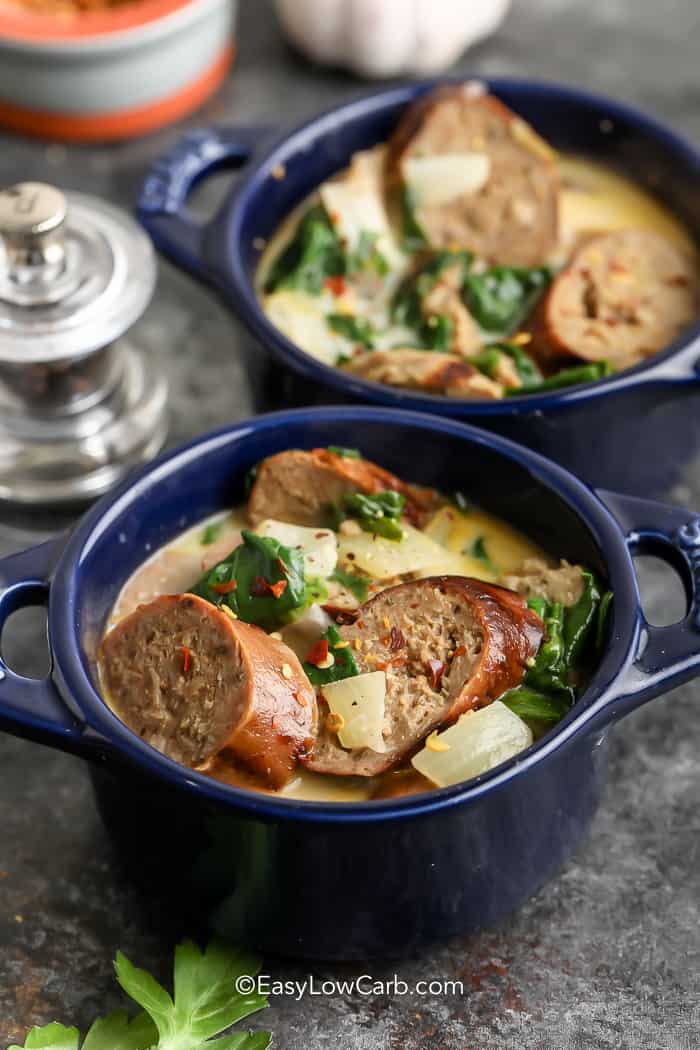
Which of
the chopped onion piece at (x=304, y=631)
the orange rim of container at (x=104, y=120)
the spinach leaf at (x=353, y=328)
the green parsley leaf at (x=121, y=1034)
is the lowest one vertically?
the green parsley leaf at (x=121, y=1034)

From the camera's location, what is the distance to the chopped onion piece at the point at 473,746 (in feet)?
8.06

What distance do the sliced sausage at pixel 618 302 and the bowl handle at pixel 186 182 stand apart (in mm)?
826

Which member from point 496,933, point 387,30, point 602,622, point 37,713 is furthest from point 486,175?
point 37,713

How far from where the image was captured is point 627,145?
3947 millimetres

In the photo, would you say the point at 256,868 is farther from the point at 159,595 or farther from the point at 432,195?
the point at 432,195

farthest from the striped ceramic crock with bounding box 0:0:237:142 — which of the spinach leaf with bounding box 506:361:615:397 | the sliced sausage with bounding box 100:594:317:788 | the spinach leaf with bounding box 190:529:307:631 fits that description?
the sliced sausage with bounding box 100:594:317:788

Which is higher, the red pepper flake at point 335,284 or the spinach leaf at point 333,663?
the spinach leaf at point 333,663

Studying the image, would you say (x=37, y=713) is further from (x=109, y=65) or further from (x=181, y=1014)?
(x=109, y=65)

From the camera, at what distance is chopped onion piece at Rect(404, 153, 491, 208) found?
3.81m

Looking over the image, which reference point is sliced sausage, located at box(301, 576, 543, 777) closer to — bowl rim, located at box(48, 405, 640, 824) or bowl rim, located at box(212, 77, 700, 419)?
bowl rim, located at box(48, 405, 640, 824)

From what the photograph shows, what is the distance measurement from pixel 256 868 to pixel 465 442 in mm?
965

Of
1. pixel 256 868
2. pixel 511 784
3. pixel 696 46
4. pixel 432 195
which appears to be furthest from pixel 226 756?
pixel 696 46

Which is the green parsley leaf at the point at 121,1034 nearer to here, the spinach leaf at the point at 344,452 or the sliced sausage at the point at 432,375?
the spinach leaf at the point at 344,452

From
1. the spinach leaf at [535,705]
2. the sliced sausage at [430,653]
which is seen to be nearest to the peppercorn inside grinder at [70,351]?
the sliced sausage at [430,653]
